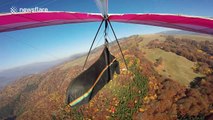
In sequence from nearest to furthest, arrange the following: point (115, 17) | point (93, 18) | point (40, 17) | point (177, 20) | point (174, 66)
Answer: point (40, 17) < point (177, 20) < point (115, 17) < point (93, 18) < point (174, 66)

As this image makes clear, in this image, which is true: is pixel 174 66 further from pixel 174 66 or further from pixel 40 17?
pixel 40 17

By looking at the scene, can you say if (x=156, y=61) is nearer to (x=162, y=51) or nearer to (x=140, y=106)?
(x=162, y=51)

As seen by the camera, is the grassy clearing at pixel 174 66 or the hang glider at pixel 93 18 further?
the grassy clearing at pixel 174 66

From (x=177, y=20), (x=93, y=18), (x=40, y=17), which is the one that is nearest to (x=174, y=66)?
(x=177, y=20)

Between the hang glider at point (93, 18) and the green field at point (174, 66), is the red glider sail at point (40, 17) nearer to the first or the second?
the hang glider at point (93, 18)

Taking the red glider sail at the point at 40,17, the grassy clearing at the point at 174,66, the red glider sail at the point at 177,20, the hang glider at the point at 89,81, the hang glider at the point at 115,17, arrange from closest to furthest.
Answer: the red glider sail at the point at 40,17 < the hang glider at the point at 115,17 < the red glider sail at the point at 177,20 < the hang glider at the point at 89,81 < the grassy clearing at the point at 174,66

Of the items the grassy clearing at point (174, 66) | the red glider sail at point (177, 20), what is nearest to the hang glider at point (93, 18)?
the red glider sail at point (177, 20)

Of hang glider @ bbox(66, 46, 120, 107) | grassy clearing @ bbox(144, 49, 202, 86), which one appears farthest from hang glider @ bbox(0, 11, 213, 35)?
grassy clearing @ bbox(144, 49, 202, 86)
